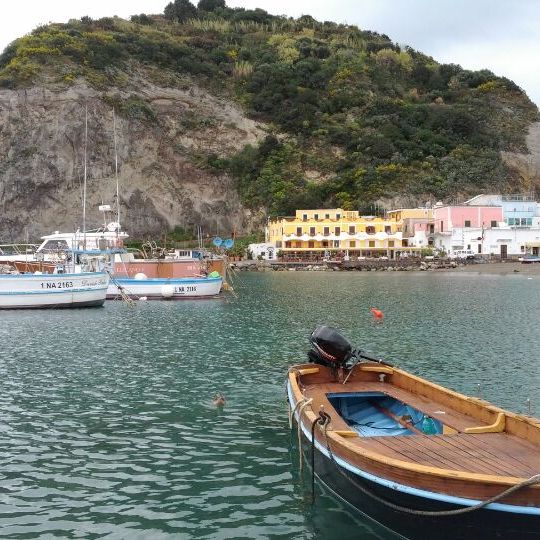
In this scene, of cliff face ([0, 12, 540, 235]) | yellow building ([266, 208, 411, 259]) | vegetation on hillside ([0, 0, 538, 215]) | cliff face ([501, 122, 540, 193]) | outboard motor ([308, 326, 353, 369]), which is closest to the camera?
outboard motor ([308, 326, 353, 369])

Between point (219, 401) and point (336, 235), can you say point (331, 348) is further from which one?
point (336, 235)

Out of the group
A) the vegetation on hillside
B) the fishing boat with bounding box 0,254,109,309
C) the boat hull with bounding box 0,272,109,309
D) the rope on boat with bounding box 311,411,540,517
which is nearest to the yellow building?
the vegetation on hillside

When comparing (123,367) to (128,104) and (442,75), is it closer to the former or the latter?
(128,104)

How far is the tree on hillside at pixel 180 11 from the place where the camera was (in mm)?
A: 158375

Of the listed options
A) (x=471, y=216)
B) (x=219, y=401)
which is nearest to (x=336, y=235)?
(x=471, y=216)

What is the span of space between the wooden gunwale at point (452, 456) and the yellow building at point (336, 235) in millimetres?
84134

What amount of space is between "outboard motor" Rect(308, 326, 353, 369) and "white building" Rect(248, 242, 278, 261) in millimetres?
79831

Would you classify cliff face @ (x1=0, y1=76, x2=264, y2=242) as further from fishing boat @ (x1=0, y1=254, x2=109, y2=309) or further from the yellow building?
fishing boat @ (x1=0, y1=254, x2=109, y2=309)

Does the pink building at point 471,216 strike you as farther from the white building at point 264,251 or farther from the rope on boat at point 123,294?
the rope on boat at point 123,294

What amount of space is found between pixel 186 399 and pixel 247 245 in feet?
266

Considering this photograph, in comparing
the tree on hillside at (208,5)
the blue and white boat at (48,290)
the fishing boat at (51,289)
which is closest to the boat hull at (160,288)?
the fishing boat at (51,289)

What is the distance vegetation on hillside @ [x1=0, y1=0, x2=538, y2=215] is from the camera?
4023 inches

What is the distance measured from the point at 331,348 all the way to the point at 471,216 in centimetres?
8431

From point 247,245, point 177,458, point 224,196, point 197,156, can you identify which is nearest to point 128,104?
point 197,156
